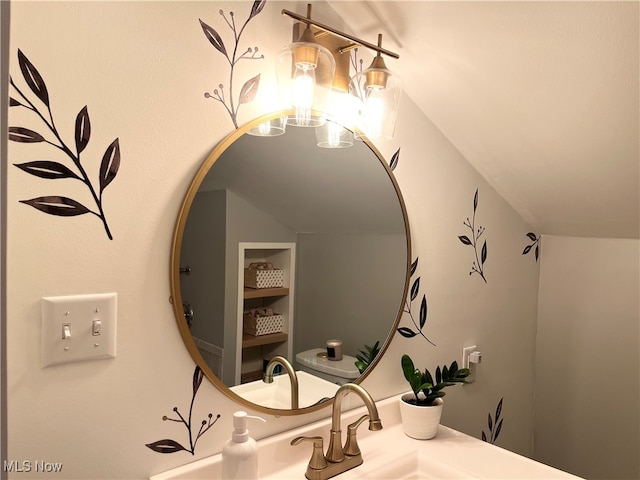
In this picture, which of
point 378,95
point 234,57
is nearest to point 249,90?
point 234,57

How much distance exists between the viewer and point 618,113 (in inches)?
45.8

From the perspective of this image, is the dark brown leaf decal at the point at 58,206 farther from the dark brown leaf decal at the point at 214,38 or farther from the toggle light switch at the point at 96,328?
the dark brown leaf decal at the point at 214,38

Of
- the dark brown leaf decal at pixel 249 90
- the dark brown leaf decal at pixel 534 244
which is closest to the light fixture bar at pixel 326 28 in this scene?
the dark brown leaf decal at pixel 249 90

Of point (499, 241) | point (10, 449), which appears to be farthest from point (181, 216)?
point (499, 241)

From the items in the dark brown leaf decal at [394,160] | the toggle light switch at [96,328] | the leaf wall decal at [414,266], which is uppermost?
the dark brown leaf decal at [394,160]

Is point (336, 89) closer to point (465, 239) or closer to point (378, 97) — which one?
point (378, 97)

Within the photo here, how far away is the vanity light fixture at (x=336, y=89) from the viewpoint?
1.01m

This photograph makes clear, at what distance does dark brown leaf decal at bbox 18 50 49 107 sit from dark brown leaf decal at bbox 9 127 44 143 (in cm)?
5

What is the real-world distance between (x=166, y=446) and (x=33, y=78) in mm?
706

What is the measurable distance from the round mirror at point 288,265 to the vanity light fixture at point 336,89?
0.05 meters

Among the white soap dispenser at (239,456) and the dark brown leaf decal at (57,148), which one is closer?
the dark brown leaf decal at (57,148)

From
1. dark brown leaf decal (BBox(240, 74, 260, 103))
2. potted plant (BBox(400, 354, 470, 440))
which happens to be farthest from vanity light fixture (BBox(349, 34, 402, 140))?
potted plant (BBox(400, 354, 470, 440))

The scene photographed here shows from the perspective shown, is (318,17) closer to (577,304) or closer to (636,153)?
(636,153)

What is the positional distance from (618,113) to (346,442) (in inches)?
41.0
